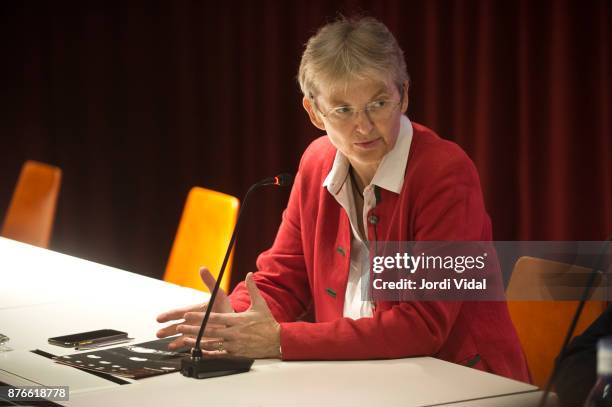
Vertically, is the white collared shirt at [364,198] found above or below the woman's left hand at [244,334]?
above

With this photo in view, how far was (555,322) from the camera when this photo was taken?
2.80 m

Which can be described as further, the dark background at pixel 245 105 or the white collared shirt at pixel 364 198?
the dark background at pixel 245 105

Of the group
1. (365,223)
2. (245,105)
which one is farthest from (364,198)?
(245,105)

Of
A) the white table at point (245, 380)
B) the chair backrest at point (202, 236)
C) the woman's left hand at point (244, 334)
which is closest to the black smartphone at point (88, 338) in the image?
the white table at point (245, 380)

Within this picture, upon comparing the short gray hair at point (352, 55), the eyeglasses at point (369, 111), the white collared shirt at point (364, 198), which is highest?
the short gray hair at point (352, 55)

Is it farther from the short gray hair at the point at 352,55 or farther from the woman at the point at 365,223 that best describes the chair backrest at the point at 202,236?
the short gray hair at the point at 352,55

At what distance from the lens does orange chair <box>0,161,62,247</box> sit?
4531 mm

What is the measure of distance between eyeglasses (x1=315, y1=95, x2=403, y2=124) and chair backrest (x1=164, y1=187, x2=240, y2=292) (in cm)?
102

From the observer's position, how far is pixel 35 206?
15.1 feet

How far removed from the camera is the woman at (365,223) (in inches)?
95.7

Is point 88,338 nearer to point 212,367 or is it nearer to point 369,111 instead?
point 212,367

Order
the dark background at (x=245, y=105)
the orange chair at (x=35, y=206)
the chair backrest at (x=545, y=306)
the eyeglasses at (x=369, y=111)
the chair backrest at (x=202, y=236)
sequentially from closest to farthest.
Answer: the eyeglasses at (x=369, y=111), the chair backrest at (x=545, y=306), the chair backrest at (x=202, y=236), the dark background at (x=245, y=105), the orange chair at (x=35, y=206)

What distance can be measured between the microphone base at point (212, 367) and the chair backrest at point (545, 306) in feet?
2.97

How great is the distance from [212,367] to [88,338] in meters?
0.44
